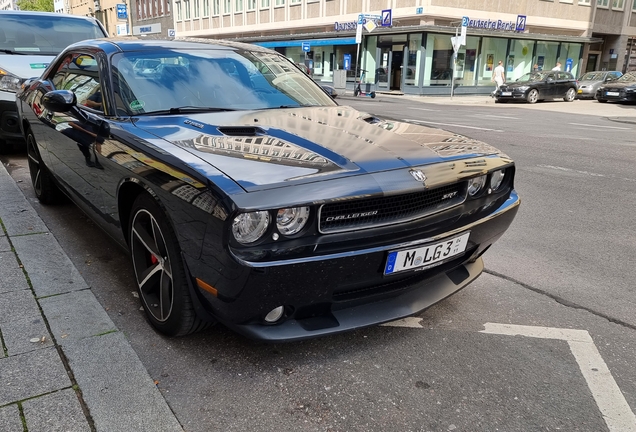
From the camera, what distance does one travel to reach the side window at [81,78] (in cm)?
346

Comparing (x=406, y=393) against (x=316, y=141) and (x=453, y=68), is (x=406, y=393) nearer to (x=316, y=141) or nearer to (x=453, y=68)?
(x=316, y=141)

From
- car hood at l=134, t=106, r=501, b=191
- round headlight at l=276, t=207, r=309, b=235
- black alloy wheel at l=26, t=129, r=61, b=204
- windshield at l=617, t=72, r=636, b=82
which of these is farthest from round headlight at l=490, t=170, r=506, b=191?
windshield at l=617, t=72, r=636, b=82

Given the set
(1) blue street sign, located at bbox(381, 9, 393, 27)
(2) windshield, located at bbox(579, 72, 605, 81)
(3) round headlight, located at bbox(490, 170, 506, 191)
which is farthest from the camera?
(1) blue street sign, located at bbox(381, 9, 393, 27)

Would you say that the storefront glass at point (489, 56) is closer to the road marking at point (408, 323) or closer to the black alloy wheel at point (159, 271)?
the road marking at point (408, 323)

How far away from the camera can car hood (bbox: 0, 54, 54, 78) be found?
22.4 feet

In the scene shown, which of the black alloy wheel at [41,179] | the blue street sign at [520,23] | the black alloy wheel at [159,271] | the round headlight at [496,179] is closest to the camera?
the black alloy wheel at [159,271]

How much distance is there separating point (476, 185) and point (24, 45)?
7.40 metres

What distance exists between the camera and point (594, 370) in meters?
2.60

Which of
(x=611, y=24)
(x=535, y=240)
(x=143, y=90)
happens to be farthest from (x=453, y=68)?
(x=143, y=90)

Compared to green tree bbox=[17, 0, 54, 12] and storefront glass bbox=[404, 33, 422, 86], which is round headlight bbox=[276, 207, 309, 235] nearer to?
storefront glass bbox=[404, 33, 422, 86]

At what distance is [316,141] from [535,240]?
9.08ft

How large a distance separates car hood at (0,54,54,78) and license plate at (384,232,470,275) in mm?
6363

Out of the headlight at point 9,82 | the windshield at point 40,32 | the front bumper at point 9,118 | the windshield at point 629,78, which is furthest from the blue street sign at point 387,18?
the front bumper at point 9,118

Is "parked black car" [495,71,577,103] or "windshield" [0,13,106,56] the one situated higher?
"windshield" [0,13,106,56]
